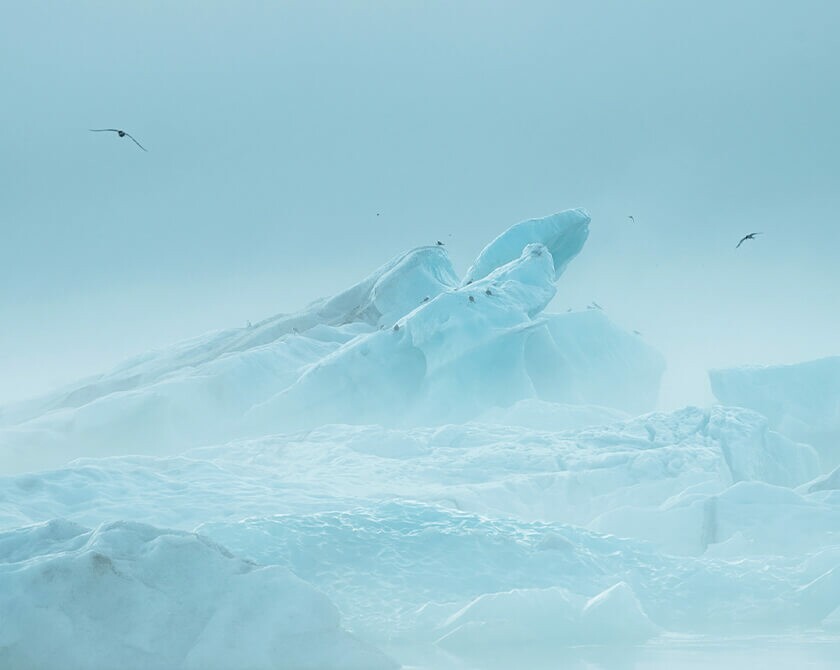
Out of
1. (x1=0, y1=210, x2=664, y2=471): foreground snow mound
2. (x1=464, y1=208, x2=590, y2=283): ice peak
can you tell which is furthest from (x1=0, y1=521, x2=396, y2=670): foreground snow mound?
(x1=464, y1=208, x2=590, y2=283): ice peak

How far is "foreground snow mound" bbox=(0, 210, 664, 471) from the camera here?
2070 centimetres

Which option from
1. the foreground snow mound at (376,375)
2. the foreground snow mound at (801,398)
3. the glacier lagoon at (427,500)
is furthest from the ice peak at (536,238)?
the foreground snow mound at (801,398)

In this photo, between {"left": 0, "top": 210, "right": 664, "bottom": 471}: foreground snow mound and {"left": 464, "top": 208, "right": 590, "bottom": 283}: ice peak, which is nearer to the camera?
{"left": 0, "top": 210, "right": 664, "bottom": 471}: foreground snow mound

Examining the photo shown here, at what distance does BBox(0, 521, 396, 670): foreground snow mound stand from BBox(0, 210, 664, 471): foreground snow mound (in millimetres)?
13037

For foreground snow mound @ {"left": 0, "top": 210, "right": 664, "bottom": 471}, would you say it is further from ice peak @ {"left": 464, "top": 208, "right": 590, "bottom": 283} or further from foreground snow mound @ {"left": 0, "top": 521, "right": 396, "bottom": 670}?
foreground snow mound @ {"left": 0, "top": 521, "right": 396, "bottom": 670}

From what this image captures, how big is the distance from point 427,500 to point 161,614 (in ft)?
20.6

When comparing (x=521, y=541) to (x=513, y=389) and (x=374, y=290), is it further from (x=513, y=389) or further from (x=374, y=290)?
(x=374, y=290)

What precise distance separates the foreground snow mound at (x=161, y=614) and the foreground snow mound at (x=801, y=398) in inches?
697

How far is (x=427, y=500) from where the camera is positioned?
13.1 meters

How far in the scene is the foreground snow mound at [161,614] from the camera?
678cm

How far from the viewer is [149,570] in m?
7.23

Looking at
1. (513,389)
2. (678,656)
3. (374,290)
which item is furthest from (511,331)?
(678,656)

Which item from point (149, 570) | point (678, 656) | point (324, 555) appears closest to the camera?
point (149, 570)

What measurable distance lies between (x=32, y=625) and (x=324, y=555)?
307cm
